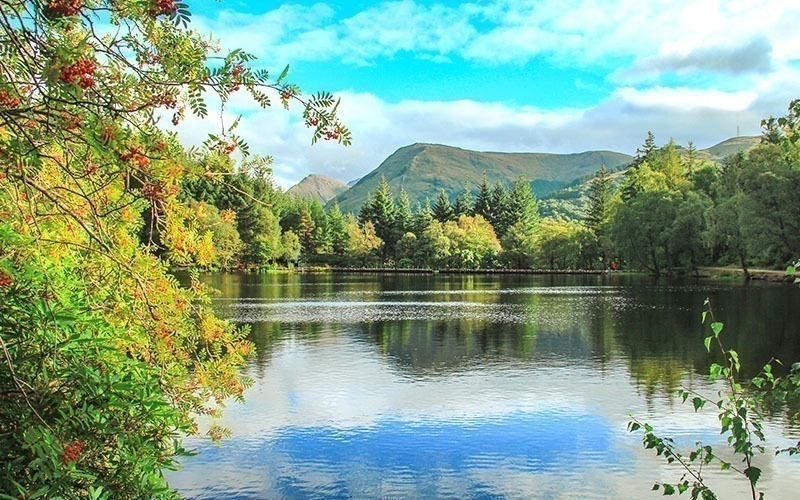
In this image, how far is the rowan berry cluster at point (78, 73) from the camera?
273 centimetres

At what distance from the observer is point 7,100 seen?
10.5 ft

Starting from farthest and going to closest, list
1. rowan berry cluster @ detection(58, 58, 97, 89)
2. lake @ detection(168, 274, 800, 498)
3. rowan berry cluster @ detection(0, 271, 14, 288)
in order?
lake @ detection(168, 274, 800, 498) → rowan berry cluster @ detection(0, 271, 14, 288) → rowan berry cluster @ detection(58, 58, 97, 89)

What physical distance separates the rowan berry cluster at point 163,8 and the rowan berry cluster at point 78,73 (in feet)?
1.17

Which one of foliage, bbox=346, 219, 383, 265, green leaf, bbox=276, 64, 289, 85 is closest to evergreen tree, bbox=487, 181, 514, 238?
foliage, bbox=346, 219, 383, 265

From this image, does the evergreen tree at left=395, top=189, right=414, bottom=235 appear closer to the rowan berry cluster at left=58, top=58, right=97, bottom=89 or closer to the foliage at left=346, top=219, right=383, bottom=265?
the foliage at left=346, top=219, right=383, bottom=265

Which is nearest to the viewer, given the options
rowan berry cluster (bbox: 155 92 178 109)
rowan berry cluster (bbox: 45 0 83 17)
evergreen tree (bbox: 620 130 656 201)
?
rowan berry cluster (bbox: 45 0 83 17)

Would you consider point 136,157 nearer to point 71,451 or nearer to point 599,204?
point 71,451

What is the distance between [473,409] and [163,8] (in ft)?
38.9

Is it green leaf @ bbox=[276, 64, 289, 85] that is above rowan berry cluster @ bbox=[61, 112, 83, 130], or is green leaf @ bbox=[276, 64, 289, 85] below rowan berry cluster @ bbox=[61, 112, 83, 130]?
above

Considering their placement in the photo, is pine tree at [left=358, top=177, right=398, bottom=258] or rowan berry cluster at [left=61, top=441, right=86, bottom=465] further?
pine tree at [left=358, top=177, right=398, bottom=258]

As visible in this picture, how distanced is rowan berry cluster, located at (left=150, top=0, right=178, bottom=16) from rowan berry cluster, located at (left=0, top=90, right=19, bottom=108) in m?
0.89

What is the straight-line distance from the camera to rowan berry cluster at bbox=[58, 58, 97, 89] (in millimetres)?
2734

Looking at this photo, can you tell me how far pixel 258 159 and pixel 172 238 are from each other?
85 centimetres

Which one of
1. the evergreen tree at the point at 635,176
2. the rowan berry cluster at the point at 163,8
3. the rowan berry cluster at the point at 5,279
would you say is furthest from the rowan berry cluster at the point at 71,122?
the evergreen tree at the point at 635,176
